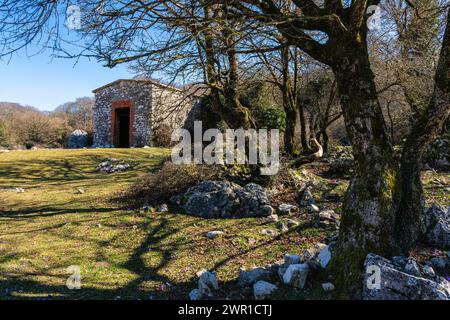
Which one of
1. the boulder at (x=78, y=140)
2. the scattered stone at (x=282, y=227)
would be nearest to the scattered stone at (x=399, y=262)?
the scattered stone at (x=282, y=227)

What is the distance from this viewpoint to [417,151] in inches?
147

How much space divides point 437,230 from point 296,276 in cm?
243

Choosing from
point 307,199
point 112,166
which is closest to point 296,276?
point 307,199

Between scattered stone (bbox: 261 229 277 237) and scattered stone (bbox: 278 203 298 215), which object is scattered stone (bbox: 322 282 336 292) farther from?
scattered stone (bbox: 278 203 298 215)

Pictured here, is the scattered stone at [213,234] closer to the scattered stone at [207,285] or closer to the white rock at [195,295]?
the scattered stone at [207,285]

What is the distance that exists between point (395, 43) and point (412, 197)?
26.0 ft

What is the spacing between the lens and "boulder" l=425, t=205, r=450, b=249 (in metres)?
4.29

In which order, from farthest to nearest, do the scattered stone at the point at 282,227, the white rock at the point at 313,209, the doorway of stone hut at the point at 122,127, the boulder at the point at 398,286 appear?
the doorway of stone hut at the point at 122,127
the white rock at the point at 313,209
the scattered stone at the point at 282,227
the boulder at the point at 398,286

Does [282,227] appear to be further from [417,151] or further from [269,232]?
[417,151]

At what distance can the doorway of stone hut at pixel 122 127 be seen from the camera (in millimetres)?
22530

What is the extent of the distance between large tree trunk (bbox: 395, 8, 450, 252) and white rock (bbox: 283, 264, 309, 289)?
1127 millimetres

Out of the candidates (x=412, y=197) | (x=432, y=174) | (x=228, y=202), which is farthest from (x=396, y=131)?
(x=412, y=197)

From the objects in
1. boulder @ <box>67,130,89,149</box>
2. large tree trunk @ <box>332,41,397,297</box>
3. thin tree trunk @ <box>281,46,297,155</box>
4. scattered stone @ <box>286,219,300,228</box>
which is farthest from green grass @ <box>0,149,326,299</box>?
boulder @ <box>67,130,89,149</box>

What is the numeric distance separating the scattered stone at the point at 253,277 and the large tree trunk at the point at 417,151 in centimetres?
149
